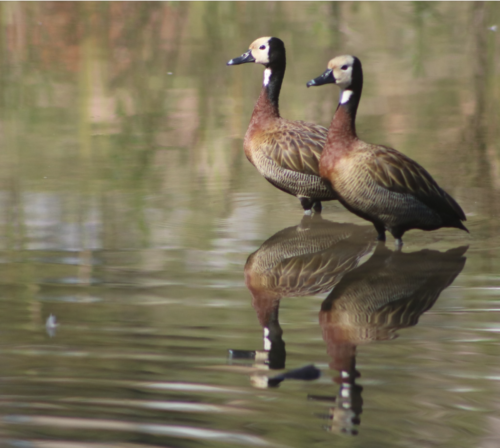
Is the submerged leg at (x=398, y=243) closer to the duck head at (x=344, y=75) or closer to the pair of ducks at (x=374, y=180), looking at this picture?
the pair of ducks at (x=374, y=180)

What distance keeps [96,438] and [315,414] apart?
91 cm

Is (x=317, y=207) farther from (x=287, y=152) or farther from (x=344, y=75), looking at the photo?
(x=344, y=75)

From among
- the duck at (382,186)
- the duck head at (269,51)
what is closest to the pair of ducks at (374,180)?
the duck at (382,186)

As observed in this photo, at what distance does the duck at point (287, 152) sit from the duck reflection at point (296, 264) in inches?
10.2

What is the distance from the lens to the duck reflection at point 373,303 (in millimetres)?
4156

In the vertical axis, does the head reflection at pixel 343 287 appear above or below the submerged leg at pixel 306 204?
below

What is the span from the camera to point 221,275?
5.92 m

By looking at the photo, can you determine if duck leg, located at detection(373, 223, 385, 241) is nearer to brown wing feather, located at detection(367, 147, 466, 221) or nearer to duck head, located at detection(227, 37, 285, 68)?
brown wing feather, located at detection(367, 147, 466, 221)

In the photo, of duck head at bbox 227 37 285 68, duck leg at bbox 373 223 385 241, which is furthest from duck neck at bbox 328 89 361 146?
duck head at bbox 227 37 285 68

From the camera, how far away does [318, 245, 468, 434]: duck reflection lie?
416cm

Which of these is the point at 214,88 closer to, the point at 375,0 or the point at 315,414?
the point at 375,0

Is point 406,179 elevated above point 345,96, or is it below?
below

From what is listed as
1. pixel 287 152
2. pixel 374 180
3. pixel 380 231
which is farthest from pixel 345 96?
pixel 380 231

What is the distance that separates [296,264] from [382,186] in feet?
2.74
